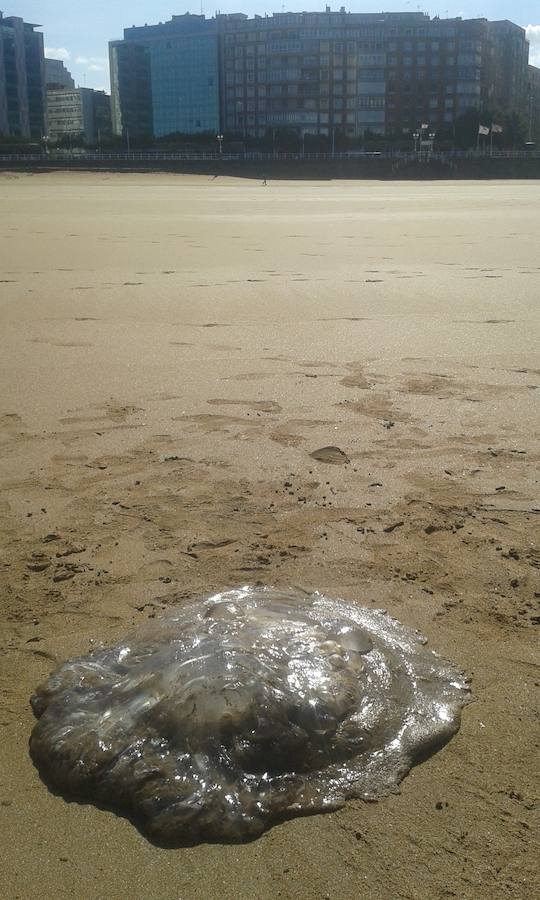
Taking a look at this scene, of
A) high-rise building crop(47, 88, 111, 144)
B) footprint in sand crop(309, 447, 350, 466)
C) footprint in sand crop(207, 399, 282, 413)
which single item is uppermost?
high-rise building crop(47, 88, 111, 144)

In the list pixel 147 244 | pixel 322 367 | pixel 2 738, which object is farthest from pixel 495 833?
pixel 147 244

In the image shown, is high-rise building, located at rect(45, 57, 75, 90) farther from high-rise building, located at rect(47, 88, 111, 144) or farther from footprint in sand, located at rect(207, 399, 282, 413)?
footprint in sand, located at rect(207, 399, 282, 413)

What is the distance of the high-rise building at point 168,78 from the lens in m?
105

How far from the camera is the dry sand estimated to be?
1.88 metres

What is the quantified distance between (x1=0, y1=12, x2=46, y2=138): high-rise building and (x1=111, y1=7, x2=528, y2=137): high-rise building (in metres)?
21.4

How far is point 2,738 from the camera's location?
7.36 feet

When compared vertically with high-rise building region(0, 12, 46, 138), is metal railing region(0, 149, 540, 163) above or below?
below

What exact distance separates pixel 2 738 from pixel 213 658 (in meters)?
0.59

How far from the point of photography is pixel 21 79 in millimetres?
114625

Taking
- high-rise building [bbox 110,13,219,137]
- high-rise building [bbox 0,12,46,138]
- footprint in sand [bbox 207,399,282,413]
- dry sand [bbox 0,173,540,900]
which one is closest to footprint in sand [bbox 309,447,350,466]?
dry sand [bbox 0,173,540,900]

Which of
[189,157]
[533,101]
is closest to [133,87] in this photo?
[189,157]

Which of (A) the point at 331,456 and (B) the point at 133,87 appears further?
(B) the point at 133,87

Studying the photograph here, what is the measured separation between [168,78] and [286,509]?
115 m

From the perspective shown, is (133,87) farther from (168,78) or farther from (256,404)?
(256,404)
